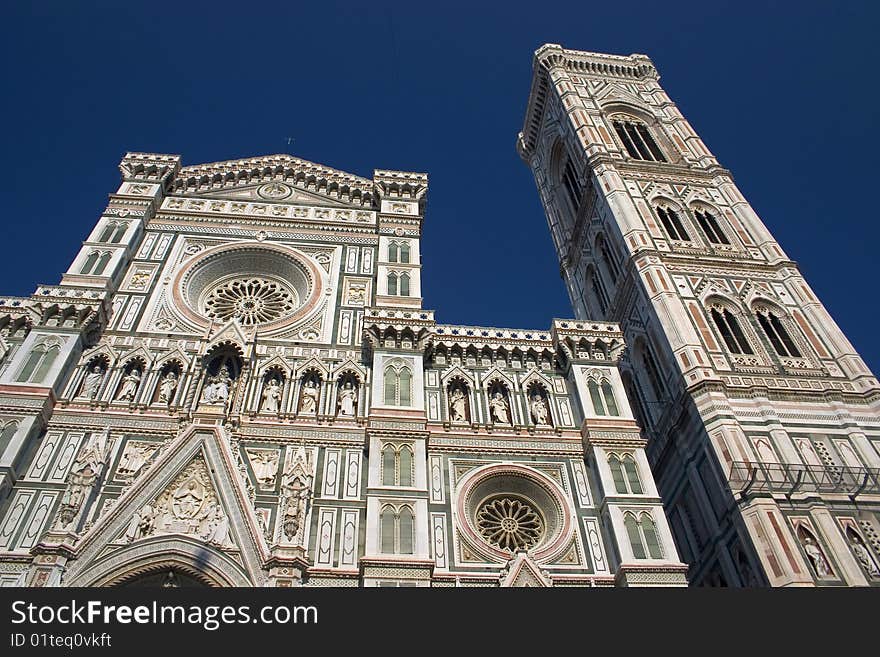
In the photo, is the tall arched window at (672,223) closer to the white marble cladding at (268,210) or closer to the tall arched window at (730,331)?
the tall arched window at (730,331)

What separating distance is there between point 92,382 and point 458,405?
Result: 27.6 feet

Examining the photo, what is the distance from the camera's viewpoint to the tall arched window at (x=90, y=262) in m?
19.4

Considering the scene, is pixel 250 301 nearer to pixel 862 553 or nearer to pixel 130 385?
pixel 130 385

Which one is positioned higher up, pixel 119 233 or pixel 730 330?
pixel 119 233

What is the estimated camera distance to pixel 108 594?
31.0ft

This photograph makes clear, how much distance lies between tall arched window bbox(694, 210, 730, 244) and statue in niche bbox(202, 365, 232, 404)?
637 inches

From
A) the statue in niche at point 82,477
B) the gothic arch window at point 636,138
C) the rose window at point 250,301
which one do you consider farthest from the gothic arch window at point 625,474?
the gothic arch window at point 636,138

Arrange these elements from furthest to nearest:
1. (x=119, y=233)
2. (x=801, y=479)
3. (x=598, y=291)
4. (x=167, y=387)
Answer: (x=598, y=291) → (x=119, y=233) → (x=167, y=387) → (x=801, y=479)

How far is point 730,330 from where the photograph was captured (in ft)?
68.1

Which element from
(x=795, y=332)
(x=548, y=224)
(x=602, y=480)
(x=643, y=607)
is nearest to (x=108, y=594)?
(x=643, y=607)

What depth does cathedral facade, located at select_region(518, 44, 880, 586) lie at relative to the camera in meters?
15.5

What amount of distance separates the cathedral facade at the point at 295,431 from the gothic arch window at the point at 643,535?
0.17ft

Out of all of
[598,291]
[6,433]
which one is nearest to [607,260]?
[598,291]

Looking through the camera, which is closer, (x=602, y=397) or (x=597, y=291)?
(x=602, y=397)
